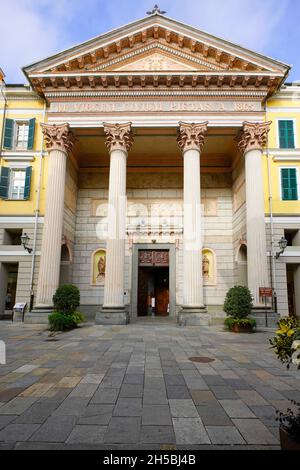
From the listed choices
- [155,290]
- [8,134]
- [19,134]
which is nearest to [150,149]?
[19,134]

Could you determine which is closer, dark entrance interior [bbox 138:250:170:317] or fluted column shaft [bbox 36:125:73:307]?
fluted column shaft [bbox 36:125:73:307]

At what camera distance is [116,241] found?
18875 mm

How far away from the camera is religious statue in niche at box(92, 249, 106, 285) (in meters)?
23.8

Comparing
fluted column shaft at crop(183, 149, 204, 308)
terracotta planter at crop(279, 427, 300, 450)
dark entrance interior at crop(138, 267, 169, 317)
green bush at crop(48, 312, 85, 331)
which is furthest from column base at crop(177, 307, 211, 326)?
terracotta planter at crop(279, 427, 300, 450)

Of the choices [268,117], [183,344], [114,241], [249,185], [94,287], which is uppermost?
[268,117]

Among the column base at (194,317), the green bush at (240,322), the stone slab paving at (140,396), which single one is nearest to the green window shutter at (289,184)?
the green bush at (240,322)

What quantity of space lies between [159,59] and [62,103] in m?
7.22

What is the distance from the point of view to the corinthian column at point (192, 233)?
1802 cm

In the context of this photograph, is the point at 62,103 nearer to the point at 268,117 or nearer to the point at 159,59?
the point at 159,59

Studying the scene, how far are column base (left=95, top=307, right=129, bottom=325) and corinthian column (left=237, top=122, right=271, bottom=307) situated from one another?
7.65m

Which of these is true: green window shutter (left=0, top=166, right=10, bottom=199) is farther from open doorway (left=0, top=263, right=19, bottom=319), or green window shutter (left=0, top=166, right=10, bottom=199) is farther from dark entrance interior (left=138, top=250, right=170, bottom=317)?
dark entrance interior (left=138, top=250, right=170, bottom=317)

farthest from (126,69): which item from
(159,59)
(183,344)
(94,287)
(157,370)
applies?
(157,370)
